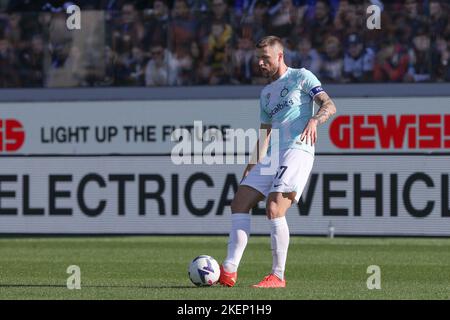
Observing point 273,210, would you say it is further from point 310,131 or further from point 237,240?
point 310,131

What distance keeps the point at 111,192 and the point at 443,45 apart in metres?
6.24

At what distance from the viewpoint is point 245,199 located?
10336 millimetres

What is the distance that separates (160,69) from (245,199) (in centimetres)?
1069

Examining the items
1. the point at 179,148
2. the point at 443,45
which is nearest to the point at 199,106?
the point at 179,148

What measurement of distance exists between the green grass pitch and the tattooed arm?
1338 millimetres

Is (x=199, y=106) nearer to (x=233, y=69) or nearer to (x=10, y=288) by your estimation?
(x=233, y=69)

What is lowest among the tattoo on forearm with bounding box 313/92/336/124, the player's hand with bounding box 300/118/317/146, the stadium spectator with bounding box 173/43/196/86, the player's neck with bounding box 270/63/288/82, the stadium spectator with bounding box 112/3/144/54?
the player's hand with bounding box 300/118/317/146

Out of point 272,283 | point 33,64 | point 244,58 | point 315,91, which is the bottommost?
point 272,283

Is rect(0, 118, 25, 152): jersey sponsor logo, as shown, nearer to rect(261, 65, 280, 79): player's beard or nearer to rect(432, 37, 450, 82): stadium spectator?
rect(432, 37, 450, 82): stadium spectator

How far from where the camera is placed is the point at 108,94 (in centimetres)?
2080

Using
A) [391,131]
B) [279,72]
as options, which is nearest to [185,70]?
[391,131]

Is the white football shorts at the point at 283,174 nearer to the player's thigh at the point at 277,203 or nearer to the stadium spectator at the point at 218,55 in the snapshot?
the player's thigh at the point at 277,203

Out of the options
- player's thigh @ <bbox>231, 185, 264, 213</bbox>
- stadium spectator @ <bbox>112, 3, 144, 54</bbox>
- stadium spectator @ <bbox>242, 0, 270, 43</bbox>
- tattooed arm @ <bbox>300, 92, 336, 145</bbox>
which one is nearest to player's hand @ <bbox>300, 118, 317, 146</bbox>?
tattooed arm @ <bbox>300, 92, 336, 145</bbox>

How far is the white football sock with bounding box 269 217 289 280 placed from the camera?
1020cm
